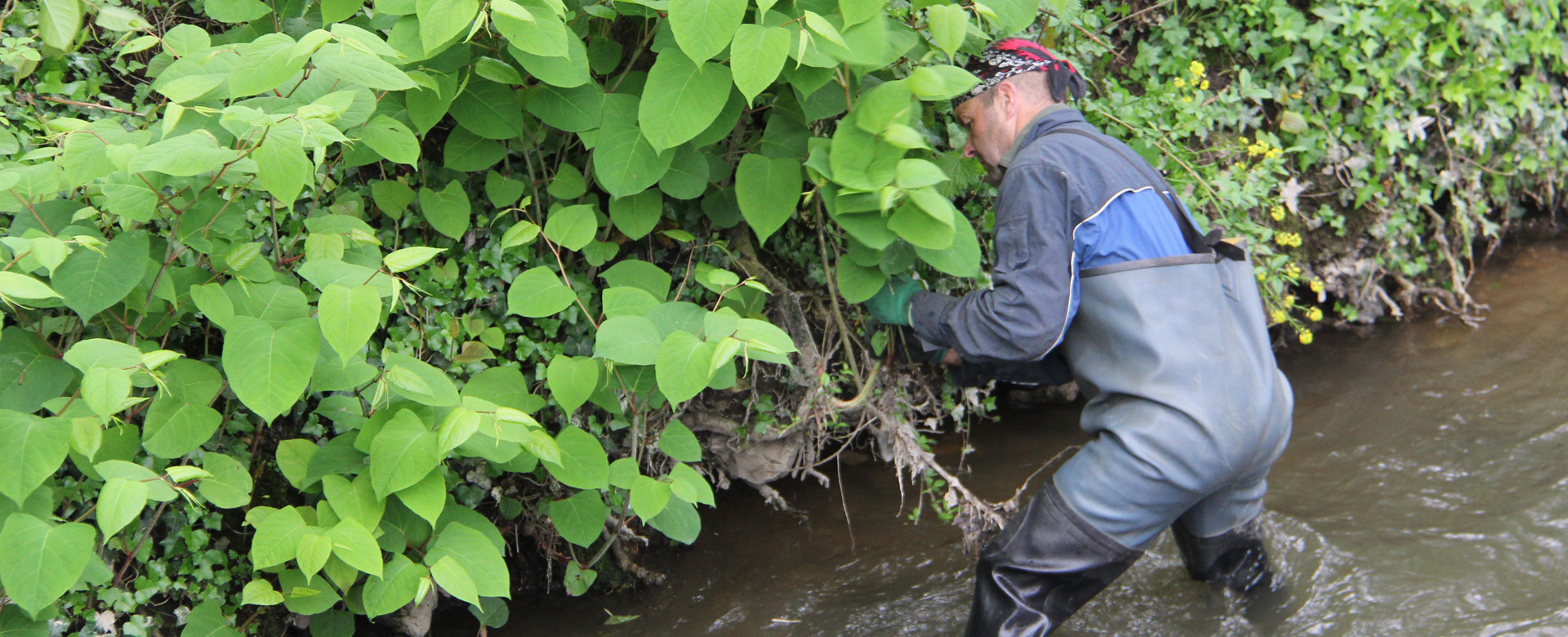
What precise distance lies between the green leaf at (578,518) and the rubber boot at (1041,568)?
991 mm

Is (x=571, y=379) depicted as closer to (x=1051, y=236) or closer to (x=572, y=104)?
(x=572, y=104)

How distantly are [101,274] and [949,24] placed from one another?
5.62 feet

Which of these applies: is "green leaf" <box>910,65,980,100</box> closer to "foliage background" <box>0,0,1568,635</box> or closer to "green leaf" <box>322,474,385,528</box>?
"foliage background" <box>0,0,1568,635</box>

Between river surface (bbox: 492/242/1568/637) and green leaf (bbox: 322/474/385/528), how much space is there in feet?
3.36

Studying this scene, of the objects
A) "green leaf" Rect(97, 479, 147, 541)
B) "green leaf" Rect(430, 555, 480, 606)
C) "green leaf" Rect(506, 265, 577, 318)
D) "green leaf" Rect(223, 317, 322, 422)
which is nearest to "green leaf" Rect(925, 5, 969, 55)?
"green leaf" Rect(506, 265, 577, 318)

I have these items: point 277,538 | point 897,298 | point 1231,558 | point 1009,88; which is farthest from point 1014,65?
point 277,538

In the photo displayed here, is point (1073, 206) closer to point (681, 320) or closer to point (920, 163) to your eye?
point (920, 163)

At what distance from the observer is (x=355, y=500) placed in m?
2.10

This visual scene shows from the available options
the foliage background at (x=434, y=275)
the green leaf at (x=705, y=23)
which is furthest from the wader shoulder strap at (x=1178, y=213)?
the green leaf at (x=705, y=23)

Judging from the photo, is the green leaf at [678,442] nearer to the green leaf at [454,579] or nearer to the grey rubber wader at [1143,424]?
the green leaf at [454,579]

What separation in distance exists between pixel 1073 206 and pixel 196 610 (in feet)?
7.17

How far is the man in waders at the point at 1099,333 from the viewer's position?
2.31 m

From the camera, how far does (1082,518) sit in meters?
2.41


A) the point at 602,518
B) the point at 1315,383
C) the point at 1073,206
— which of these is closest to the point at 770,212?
the point at 1073,206
